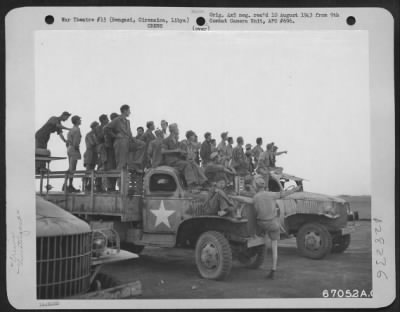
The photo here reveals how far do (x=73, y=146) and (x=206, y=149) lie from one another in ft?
3.04

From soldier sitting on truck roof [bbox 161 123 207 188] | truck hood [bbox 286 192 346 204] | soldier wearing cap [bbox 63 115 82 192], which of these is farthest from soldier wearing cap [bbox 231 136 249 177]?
soldier wearing cap [bbox 63 115 82 192]

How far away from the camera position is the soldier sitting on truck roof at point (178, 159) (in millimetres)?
3590

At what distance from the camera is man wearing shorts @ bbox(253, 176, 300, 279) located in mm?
3580

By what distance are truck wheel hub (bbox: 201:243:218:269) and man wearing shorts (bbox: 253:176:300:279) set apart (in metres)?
0.36

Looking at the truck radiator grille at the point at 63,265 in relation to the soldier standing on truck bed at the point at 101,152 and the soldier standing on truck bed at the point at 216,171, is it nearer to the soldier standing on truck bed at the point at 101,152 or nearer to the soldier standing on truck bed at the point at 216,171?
the soldier standing on truck bed at the point at 101,152

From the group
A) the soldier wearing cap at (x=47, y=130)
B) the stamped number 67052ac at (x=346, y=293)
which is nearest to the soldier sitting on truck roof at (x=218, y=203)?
the stamped number 67052ac at (x=346, y=293)

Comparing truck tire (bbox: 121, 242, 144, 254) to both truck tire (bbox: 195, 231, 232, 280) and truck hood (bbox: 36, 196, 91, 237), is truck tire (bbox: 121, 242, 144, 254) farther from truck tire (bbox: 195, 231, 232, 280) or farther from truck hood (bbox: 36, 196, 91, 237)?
truck tire (bbox: 195, 231, 232, 280)

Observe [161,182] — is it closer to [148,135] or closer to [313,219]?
[148,135]

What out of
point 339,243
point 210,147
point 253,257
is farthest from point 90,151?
point 339,243

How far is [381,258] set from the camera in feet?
11.7

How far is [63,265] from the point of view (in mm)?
3361

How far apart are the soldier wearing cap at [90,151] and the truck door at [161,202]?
39 centimetres

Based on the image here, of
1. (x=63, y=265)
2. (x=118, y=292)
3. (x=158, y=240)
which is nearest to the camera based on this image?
(x=63, y=265)

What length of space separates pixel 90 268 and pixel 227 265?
0.93m
